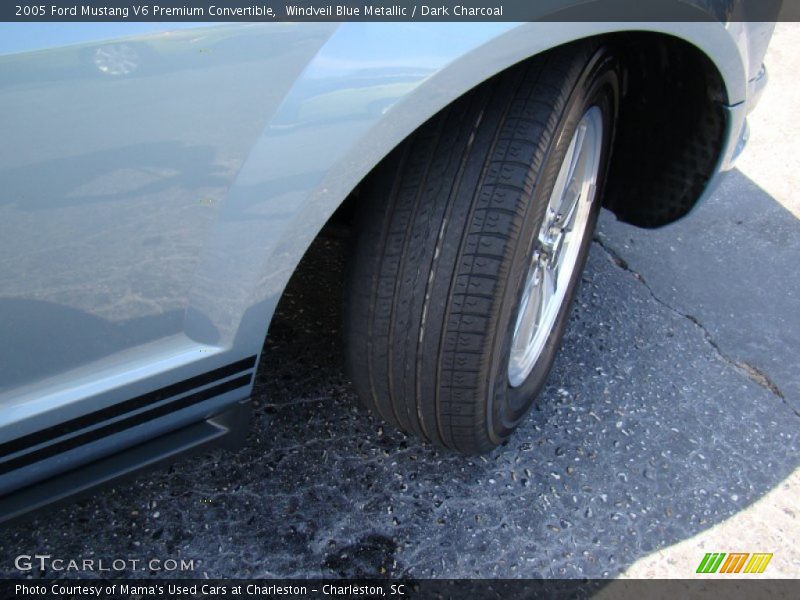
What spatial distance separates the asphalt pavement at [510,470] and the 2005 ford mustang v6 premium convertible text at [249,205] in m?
0.20

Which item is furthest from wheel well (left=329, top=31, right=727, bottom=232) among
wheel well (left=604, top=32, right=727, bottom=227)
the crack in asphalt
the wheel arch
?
the wheel arch

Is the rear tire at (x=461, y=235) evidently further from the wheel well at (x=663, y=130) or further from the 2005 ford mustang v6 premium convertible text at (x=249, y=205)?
the wheel well at (x=663, y=130)

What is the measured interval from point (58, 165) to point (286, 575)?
1.01 m

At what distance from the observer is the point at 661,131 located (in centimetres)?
216

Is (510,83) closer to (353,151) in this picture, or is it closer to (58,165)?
(353,151)

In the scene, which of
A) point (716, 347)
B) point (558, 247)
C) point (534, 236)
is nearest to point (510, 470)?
point (558, 247)

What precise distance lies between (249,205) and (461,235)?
0.43 metres

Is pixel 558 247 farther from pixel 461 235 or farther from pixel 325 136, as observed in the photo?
pixel 325 136

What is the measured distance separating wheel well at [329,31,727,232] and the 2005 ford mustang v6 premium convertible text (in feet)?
0.11

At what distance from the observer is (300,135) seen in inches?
48.6

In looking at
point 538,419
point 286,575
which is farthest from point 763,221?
point 286,575

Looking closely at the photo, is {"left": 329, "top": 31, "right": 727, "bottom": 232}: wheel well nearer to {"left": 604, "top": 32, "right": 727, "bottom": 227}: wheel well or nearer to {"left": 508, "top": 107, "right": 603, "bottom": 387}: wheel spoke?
{"left": 604, "top": 32, "right": 727, "bottom": 227}: wheel well

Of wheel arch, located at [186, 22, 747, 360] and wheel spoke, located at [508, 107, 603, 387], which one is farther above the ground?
wheel arch, located at [186, 22, 747, 360]

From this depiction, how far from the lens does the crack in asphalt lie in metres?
2.42
